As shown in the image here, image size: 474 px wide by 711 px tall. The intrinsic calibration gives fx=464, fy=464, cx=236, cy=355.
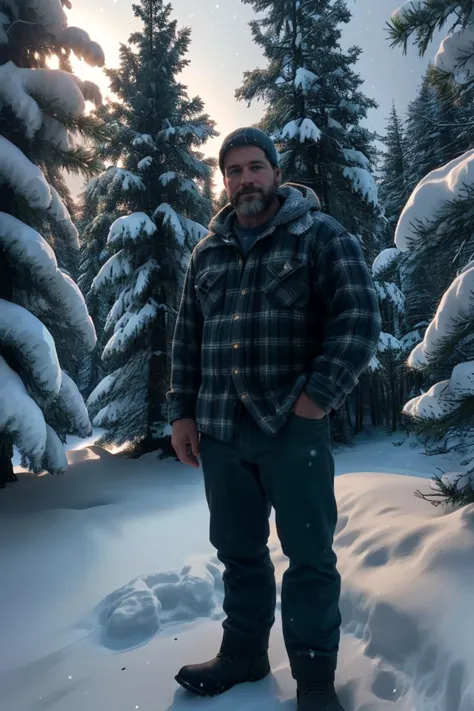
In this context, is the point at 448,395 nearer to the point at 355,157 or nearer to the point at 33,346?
the point at 33,346

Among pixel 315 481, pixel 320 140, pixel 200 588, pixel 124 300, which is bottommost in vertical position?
pixel 200 588

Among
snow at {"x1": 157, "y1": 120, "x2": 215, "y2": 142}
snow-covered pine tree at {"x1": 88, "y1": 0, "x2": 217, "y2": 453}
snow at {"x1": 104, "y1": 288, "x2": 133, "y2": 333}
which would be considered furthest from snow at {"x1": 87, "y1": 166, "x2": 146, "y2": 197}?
snow at {"x1": 104, "y1": 288, "x2": 133, "y2": 333}

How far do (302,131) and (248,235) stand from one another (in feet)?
36.2

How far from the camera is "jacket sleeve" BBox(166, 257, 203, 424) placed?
2.86 metres

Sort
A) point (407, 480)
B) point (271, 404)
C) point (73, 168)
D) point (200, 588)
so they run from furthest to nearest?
point (73, 168) < point (407, 480) < point (200, 588) < point (271, 404)

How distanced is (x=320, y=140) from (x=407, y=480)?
35.9 ft

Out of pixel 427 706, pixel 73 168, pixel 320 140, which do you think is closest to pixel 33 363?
pixel 73 168

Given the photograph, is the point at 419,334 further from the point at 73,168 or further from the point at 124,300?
the point at 73,168

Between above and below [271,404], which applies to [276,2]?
above

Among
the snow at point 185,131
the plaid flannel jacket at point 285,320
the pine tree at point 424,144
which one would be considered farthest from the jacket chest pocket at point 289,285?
the pine tree at point 424,144

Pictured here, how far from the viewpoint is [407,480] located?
5441 mm

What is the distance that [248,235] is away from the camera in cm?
268

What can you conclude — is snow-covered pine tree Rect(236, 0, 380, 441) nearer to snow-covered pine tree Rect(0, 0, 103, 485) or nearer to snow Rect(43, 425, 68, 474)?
snow-covered pine tree Rect(0, 0, 103, 485)

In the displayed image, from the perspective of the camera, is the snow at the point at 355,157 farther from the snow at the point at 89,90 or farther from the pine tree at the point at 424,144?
the snow at the point at 89,90
